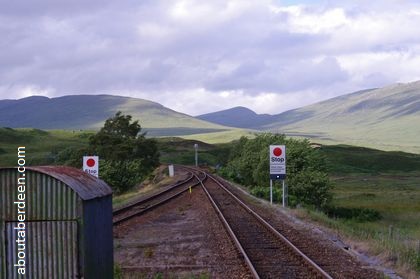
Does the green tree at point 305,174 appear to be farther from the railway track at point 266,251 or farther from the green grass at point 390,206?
the railway track at point 266,251

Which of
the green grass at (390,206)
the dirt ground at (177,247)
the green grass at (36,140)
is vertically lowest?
the green grass at (390,206)

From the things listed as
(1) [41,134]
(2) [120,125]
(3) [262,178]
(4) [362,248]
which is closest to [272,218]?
(4) [362,248]

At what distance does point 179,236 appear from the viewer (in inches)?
842

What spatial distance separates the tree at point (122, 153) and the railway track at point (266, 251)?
29.9 meters

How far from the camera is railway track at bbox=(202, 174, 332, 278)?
46.4 ft

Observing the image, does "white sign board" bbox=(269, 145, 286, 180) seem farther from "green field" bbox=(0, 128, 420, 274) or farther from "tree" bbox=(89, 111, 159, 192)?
"tree" bbox=(89, 111, 159, 192)

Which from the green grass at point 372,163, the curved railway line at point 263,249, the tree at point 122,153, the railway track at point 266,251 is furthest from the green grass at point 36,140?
the railway track at point 266,251

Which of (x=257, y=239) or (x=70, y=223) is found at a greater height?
(x=70, y=223)

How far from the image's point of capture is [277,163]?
33.5 metres

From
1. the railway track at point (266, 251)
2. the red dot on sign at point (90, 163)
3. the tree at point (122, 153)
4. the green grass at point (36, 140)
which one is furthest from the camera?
the green grass at point (36, 140)

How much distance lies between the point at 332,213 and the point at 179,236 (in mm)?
27209

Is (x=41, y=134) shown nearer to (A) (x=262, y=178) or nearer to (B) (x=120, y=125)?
(B) (x=120, y=125)

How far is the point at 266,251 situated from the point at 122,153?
52.5m

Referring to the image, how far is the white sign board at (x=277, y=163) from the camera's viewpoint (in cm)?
3322
